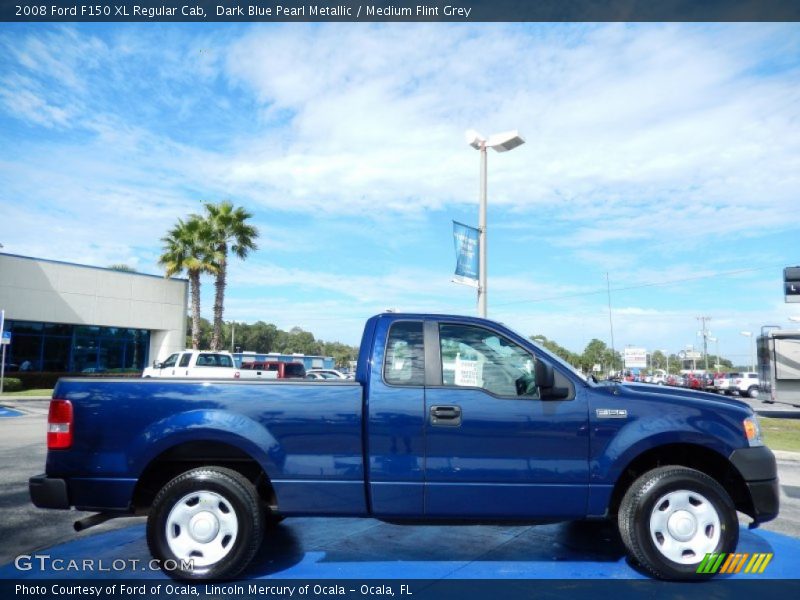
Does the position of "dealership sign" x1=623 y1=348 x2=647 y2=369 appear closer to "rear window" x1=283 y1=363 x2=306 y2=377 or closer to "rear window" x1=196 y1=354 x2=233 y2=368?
"rear window" x1=283 y1=363 x2=306 y2=377

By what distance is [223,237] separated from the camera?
32188 millimetres

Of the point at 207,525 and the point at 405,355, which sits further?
the point at 405,355

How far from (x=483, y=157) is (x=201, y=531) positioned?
1058 centimetres

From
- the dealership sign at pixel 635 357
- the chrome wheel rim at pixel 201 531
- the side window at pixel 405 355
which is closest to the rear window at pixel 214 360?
the chrome wheel rim at pixel 201 531

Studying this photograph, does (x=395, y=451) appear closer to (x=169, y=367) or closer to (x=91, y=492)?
(x=91, y=492)

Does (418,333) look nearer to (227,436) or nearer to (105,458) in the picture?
(227,436)

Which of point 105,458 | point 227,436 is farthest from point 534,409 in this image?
point 105,458

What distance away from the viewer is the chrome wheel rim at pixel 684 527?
427 centimetres

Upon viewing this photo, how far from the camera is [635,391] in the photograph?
4488 millimetres

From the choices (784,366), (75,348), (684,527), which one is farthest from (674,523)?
(75,348)

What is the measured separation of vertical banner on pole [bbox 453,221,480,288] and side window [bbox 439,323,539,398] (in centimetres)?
766

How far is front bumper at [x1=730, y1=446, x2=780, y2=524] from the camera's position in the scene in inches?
170

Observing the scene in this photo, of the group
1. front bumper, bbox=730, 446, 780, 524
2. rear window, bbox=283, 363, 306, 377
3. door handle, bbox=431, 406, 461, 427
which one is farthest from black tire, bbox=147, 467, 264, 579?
rear window, bbox=283, 363, 306, 377

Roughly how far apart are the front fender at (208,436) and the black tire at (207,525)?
24 cm
